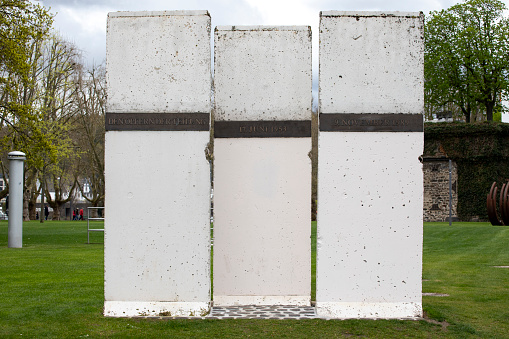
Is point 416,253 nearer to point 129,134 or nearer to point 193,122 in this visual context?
point 193,122

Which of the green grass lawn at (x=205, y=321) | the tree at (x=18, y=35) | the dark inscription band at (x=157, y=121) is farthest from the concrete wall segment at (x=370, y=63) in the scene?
the tree at (x=18, y=35)

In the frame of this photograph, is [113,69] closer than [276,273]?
Yes

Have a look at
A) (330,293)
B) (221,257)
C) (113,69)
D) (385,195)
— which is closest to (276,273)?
(221,257)

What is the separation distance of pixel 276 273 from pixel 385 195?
185 cm

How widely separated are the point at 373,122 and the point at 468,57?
3909 cm

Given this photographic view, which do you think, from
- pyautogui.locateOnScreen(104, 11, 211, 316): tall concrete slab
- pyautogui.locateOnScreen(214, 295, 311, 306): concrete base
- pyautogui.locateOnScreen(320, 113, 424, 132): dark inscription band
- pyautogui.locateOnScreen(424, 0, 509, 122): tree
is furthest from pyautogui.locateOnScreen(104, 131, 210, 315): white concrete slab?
pyautogui.locateOnScreen(424, 0, 509, 122): tree

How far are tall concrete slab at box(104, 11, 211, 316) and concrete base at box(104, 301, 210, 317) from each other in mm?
11

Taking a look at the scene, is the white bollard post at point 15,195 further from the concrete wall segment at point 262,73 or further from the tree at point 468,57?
the tree at point 468,57

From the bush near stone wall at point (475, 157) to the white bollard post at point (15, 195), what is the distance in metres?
26.2

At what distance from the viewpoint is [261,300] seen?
756 centimetres

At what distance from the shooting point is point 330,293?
21.4ft

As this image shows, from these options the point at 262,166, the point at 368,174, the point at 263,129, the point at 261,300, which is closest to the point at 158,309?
the point at 261,300

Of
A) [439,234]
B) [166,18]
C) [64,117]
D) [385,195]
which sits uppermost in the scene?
[64,117]

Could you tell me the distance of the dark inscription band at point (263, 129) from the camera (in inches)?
300
